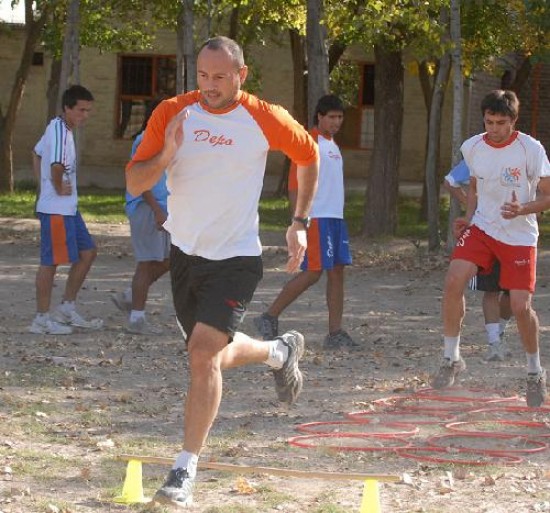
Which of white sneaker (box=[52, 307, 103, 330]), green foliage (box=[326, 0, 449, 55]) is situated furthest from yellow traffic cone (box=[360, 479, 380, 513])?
green foliage (box=[326, 0, 449, 55])

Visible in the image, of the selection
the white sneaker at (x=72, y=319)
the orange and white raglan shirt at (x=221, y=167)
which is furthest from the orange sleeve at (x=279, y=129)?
the white sneaker at (x=72, y=319)

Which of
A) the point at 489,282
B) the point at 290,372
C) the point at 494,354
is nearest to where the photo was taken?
the point at 290,372

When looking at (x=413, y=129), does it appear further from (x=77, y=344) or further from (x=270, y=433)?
(x=270, y=433)

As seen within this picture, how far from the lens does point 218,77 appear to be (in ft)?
19.6

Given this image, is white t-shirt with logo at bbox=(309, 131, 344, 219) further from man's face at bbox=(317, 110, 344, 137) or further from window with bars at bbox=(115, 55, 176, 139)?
window with bars at bbox=(115, 55, 176, 139)

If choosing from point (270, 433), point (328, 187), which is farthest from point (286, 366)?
point (328, 187)

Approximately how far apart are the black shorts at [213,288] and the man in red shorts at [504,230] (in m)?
2.61

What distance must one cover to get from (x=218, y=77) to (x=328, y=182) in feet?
14.5

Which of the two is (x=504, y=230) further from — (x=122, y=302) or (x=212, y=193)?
(x=122, y=302)

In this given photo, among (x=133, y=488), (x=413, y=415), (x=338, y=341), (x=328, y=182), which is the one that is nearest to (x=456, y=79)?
(x=328, y=182)

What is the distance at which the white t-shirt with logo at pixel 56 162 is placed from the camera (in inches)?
427

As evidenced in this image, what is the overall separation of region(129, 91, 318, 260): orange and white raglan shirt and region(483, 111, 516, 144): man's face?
250cm

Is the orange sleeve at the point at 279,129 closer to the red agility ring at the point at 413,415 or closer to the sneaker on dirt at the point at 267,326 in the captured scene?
the red agility ring at the point at 413,415

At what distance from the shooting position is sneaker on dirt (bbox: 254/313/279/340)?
419 inches
